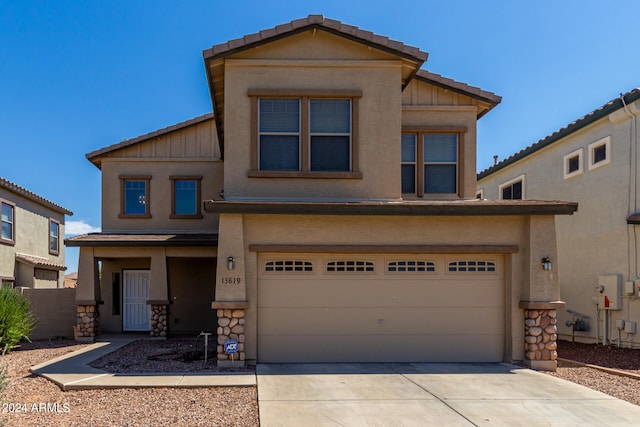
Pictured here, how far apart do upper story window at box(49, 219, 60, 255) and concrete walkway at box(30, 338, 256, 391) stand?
14.5 metres

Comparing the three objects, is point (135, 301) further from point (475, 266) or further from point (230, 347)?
point (475, 266)

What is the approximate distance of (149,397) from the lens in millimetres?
7613

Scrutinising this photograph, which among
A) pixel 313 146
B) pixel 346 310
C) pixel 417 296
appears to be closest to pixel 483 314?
pixel 417 296

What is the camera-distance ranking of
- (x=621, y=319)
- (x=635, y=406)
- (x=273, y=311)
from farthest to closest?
(x=621, y=319) < (x=273, y=311) < (x=635, y=406)

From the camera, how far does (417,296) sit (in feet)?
34.9

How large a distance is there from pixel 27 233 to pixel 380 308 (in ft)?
54.5

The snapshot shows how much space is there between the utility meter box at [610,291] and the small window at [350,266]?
7.32 meters

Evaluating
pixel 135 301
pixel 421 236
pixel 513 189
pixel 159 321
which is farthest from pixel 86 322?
pixel 513 189

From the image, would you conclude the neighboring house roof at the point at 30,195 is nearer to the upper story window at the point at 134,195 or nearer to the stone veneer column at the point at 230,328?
the upper story window at the point at 134,195

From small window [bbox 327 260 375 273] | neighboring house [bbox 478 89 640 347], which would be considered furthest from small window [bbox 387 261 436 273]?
neighboring house [bbox 478 89 640 347]

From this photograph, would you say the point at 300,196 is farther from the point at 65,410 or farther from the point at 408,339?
the point at 65,410

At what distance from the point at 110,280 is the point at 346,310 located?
9991 mm

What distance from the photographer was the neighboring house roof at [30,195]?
60.5 feet

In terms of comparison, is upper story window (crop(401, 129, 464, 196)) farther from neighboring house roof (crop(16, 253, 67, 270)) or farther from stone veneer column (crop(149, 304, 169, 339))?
neighboring house roof (crop(16, 253, 67, 270))
